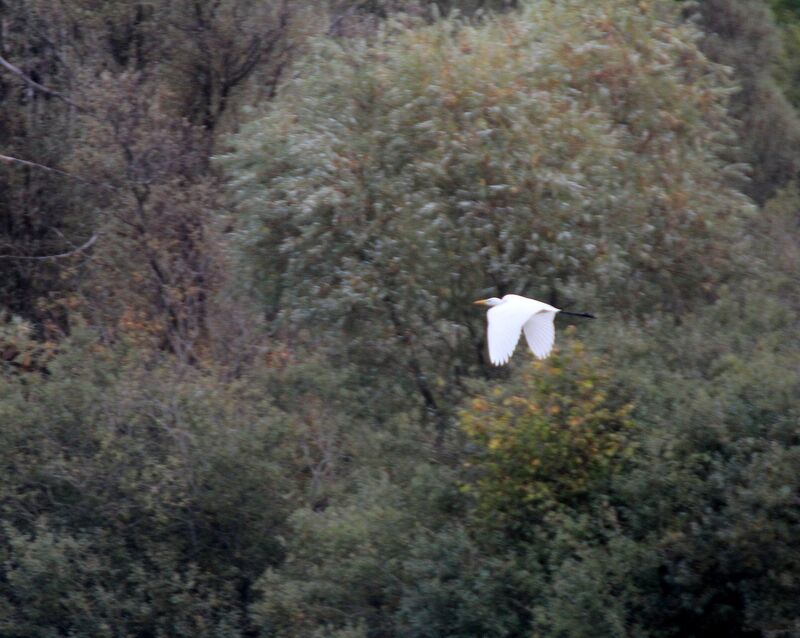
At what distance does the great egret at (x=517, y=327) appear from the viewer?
8.37 metres

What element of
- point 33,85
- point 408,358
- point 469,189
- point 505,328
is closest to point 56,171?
point 33,85

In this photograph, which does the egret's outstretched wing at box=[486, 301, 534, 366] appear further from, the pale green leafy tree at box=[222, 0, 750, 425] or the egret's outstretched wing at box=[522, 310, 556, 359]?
the pale green leafy tree at box=[222, 0, 750, 425]

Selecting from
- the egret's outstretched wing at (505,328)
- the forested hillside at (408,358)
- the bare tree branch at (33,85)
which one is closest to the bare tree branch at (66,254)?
the forested hillside at (408,358)

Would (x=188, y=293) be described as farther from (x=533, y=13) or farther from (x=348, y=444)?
(x=533, y=13)

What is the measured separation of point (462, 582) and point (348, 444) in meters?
2.76

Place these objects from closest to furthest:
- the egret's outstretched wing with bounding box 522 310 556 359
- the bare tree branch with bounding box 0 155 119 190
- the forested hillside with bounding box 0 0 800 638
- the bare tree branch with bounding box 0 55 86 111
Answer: the forested hillside with bounding box 0 0 800 638
the egret's outstretched wing with bounding box 522 310 556 359
the bare tree branch with bounding box 0 155 119 190
the bare tree branch with bounding box 0 55 86 111

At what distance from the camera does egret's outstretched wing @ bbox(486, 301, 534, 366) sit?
329 inches

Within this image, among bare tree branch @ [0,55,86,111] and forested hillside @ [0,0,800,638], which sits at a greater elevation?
bare tree branch @ [0,55,86,111]

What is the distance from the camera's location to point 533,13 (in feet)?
42.3

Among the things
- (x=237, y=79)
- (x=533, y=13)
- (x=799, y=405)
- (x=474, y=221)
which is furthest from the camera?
(x=237, y=79)

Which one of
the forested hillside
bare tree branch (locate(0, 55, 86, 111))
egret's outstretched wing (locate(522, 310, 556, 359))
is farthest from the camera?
bare tree branch (locate(0, 55, 86, 111))

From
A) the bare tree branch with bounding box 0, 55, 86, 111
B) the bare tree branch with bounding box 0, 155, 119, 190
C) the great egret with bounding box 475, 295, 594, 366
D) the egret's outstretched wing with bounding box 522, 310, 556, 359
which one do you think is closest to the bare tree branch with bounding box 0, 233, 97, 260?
the bare tree branch with bounding box 0, 155, 119, 190

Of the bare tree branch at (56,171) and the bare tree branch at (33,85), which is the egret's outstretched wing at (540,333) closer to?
the bare tree branch at (56,171)

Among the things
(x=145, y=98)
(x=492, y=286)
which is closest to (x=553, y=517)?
(x=492, y=286)
